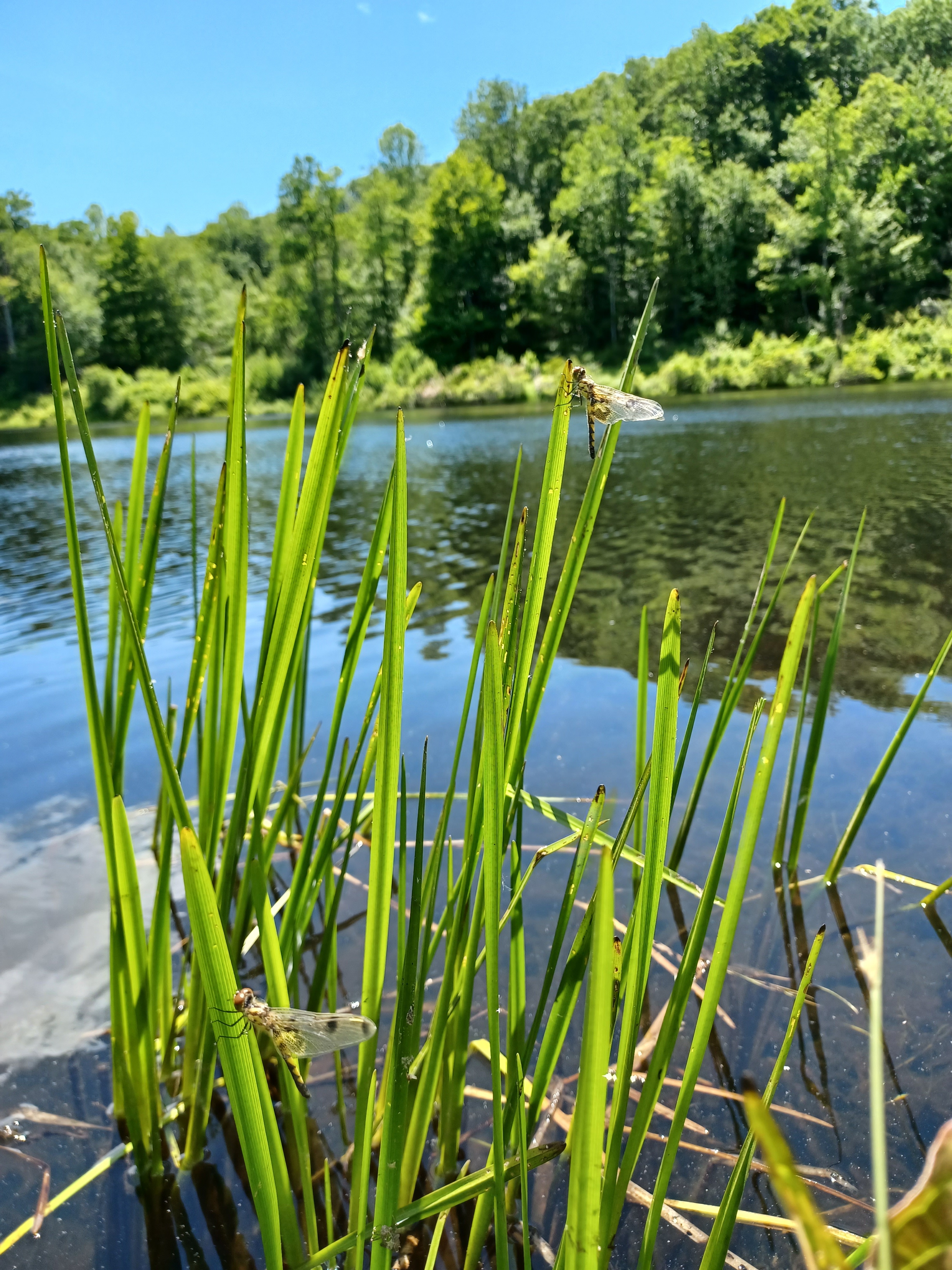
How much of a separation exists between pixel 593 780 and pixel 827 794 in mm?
688

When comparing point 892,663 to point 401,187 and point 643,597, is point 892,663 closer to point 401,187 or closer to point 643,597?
point 643,597

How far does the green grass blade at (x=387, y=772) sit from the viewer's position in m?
0.65

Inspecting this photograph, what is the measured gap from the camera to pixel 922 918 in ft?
5.62

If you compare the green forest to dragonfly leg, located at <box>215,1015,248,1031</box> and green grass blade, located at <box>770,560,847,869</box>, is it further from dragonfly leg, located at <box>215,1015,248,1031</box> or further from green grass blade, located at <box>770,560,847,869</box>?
dragonfly leg, located at <box>215,1015,248,1031</box>

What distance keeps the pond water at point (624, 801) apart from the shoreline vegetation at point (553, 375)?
12.1m

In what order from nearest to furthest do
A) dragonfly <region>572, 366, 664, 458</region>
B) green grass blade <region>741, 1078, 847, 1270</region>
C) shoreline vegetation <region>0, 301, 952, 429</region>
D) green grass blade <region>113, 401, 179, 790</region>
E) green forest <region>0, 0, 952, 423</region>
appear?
green grass blade <region>741, 1078, 847, 1270</region>, dragonfly <region>572, 366, 664, 458</region>, green grass blade <region>113, 401, 179, 790</region>, shoreline vegetation <region>0, 301, 952, 429</region>, green forest <region>0, 0, 952, 423</region>

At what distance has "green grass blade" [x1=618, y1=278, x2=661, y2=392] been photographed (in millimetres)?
689

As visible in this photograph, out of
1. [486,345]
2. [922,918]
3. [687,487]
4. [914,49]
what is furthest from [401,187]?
[922,918]

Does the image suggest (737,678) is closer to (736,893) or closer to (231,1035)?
(736,893)

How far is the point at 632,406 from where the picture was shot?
0.98 meters

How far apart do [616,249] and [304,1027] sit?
38695mm

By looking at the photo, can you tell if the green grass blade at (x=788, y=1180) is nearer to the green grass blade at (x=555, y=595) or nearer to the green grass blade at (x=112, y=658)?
the green grass blade at (x=555, y=595)

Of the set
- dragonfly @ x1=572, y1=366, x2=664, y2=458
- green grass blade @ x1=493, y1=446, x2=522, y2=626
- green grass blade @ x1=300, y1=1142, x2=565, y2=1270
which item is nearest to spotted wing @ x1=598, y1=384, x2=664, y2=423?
dragonfly @ x1=572, y1=366, x2=664, y2=458

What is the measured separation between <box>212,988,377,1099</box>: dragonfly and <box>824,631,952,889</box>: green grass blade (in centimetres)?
98
